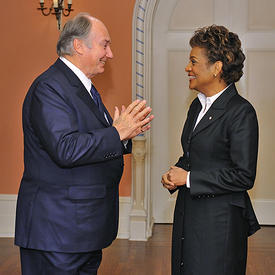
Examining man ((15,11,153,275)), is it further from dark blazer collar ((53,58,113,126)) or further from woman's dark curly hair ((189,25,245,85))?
woman's dark curly hair ((189,25,245,85))

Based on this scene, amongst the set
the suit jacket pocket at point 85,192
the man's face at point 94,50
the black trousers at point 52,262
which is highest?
the man's face at point 94,50

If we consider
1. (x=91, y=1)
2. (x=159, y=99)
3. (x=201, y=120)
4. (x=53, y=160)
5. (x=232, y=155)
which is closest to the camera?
(x=53, y=160)

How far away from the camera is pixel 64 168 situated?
7.16 feet

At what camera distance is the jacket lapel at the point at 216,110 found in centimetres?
236

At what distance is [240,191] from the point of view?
91.3 inches

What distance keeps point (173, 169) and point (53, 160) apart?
61 centimetres

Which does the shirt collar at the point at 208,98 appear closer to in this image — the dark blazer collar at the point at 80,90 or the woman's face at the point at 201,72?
the woman's face at the point at 201,72

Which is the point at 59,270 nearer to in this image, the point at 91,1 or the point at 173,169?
the point at 173,169

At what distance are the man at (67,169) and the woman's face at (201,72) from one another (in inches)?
14.8

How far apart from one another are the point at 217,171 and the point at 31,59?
317 cm

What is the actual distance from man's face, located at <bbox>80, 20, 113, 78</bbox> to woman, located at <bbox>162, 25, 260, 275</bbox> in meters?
0.43

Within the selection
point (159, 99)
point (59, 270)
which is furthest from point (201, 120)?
point (159, 99)

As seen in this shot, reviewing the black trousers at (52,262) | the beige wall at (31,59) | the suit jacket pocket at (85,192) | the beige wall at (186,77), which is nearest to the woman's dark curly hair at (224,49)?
the suit jacket pocket at (85,192)

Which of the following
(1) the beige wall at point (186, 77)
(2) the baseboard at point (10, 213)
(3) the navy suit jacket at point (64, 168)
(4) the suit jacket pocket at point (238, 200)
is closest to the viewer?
(3) the navy suit jacket at point (64, 168)
